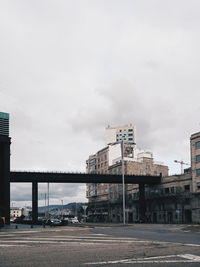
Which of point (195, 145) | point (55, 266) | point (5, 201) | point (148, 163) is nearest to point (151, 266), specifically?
point (55, 266)

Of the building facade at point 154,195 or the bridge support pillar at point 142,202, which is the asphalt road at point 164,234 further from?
the bridge support pillar at point 142,202

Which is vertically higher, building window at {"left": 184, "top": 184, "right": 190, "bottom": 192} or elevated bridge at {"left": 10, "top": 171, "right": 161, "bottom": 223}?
elevated bridge at {"left": 10, "top": 171, "right": 161, "bottom": 223}

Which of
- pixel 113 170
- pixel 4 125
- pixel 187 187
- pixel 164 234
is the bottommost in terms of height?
pixel 164 234

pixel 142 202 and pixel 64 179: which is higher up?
pixel 64 179

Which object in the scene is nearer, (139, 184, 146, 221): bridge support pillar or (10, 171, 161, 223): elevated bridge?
(10, 171, 161, 223): elevated bridge

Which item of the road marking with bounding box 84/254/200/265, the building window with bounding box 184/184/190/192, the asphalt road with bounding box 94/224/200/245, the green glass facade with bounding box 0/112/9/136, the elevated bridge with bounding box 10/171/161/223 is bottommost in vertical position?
the asphalt road with bounding box 94/224/200/245

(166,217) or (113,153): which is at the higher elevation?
(113,153)

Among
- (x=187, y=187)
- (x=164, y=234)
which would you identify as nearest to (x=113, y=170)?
(x=187, y=187)

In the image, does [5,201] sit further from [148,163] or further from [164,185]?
[148,163]

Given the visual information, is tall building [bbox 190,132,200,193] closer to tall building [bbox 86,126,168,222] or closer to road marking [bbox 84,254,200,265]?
tall building [bbox 86,126,168,222]

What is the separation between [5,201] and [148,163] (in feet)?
243

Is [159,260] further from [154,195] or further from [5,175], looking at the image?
[154,195]

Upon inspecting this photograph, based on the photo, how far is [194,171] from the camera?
7619 centimetres

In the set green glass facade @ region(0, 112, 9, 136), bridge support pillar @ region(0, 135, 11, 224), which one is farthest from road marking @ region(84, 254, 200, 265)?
green glass facade @ region(0, 112, 9, 136)
